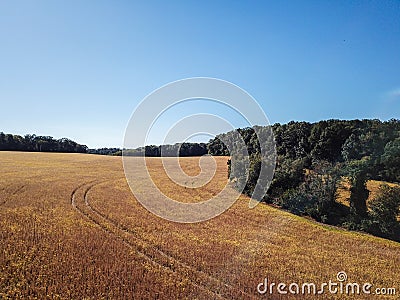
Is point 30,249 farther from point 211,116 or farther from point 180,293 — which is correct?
point 211,116

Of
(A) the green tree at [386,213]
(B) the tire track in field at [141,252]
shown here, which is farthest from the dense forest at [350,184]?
(B) the tire track in field at [141,252]

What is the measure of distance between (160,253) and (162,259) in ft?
2.46

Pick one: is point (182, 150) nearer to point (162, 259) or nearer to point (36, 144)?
point (36, 144)

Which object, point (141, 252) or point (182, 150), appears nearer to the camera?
point (141, 252)

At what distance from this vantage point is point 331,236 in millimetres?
20609

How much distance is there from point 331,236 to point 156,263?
13180 mm

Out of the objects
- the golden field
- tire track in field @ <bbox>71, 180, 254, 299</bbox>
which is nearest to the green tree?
the golden field

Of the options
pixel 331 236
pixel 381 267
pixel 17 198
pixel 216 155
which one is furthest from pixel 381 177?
pixel 216 155

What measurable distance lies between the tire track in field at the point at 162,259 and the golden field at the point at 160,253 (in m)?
0.04

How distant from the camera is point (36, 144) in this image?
316 feet

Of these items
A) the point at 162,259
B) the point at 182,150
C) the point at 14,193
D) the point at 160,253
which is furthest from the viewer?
the point at 182,150

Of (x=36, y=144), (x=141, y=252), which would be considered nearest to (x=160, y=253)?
(x=141, y=252)

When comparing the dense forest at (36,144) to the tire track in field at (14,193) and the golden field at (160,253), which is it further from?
the golden field at (160,253)

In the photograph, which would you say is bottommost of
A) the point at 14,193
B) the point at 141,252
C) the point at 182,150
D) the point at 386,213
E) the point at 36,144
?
the point at 141,252
